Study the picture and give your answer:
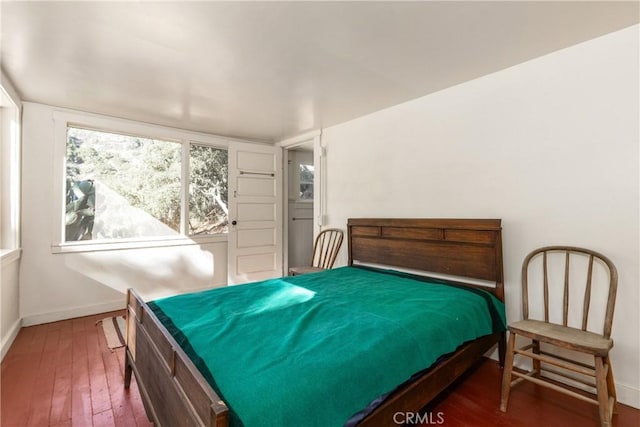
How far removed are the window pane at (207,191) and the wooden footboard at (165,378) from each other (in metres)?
2.28

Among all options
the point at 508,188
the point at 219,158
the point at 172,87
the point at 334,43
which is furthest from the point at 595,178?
the point at 219,158

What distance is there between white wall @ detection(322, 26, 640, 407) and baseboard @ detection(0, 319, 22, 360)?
136 inches

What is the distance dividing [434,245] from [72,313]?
378cm

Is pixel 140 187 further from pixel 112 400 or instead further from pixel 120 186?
pixel 112 400

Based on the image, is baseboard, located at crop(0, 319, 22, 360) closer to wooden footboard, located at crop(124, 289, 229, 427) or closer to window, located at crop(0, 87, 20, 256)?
window, located at crop(0, 87, 20, 256)

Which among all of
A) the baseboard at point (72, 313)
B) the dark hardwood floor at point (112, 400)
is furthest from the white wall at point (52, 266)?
the dark hardwood floor at point (112, 400)

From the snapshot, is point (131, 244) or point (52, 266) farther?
point (131, 244)

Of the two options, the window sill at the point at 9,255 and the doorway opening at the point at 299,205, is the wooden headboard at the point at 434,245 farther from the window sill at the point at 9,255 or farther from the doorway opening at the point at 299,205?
the window sill at the point at 9,255

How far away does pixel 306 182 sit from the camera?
5.20 metres

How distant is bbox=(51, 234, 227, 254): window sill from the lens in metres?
3.19

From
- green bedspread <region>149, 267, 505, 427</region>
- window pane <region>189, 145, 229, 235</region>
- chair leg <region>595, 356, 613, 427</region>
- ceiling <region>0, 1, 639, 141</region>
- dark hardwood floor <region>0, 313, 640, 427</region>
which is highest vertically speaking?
ceiling <region>0, 1, 639, 141</region>

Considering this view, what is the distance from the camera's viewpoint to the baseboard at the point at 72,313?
9.84ft

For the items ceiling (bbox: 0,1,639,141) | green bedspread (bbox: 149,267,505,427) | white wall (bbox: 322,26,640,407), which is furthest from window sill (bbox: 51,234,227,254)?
white wall (bbox: 322,26,640,407)

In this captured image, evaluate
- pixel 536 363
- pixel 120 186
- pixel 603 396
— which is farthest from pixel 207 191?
pixel 603 396
